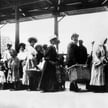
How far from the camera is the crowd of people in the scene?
7078mm

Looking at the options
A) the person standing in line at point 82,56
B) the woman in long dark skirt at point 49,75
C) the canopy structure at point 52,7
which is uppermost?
the canopy structure at point 52,7

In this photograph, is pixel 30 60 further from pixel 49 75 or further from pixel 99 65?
pixel 99 65

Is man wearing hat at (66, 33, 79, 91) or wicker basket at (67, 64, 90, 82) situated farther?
man wearing hat at (66, 33, 79, 91)

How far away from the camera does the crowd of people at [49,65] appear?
708 cm

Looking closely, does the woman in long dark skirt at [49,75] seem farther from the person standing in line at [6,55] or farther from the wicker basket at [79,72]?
the person standing in line at [6,55]

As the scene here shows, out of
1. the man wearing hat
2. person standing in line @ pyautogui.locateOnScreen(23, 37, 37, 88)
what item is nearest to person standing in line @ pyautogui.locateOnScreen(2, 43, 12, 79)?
person standing in line @ pyautogui.locateOnScreen(23, 37, 37, 88)

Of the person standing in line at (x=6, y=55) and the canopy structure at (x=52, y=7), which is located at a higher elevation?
the canopy structure at (x=52, y=7)

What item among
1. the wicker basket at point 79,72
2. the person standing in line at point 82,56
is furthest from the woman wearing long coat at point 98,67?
the person standing in line at point 82,56

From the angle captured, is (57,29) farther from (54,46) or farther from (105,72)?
(105,72)

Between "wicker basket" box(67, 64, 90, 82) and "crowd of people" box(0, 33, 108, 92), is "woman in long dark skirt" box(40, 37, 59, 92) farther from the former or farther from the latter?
"wicker basket" box(67, 64, 90, 82)

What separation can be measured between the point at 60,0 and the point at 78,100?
5.86 metres

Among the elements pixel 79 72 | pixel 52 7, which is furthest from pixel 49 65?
pixel 52 7

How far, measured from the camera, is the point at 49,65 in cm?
756

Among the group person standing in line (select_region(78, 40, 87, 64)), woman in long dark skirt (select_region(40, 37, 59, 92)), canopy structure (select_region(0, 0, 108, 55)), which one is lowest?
woman in long dark skirt (select_region(40, 37, 59, 92))
